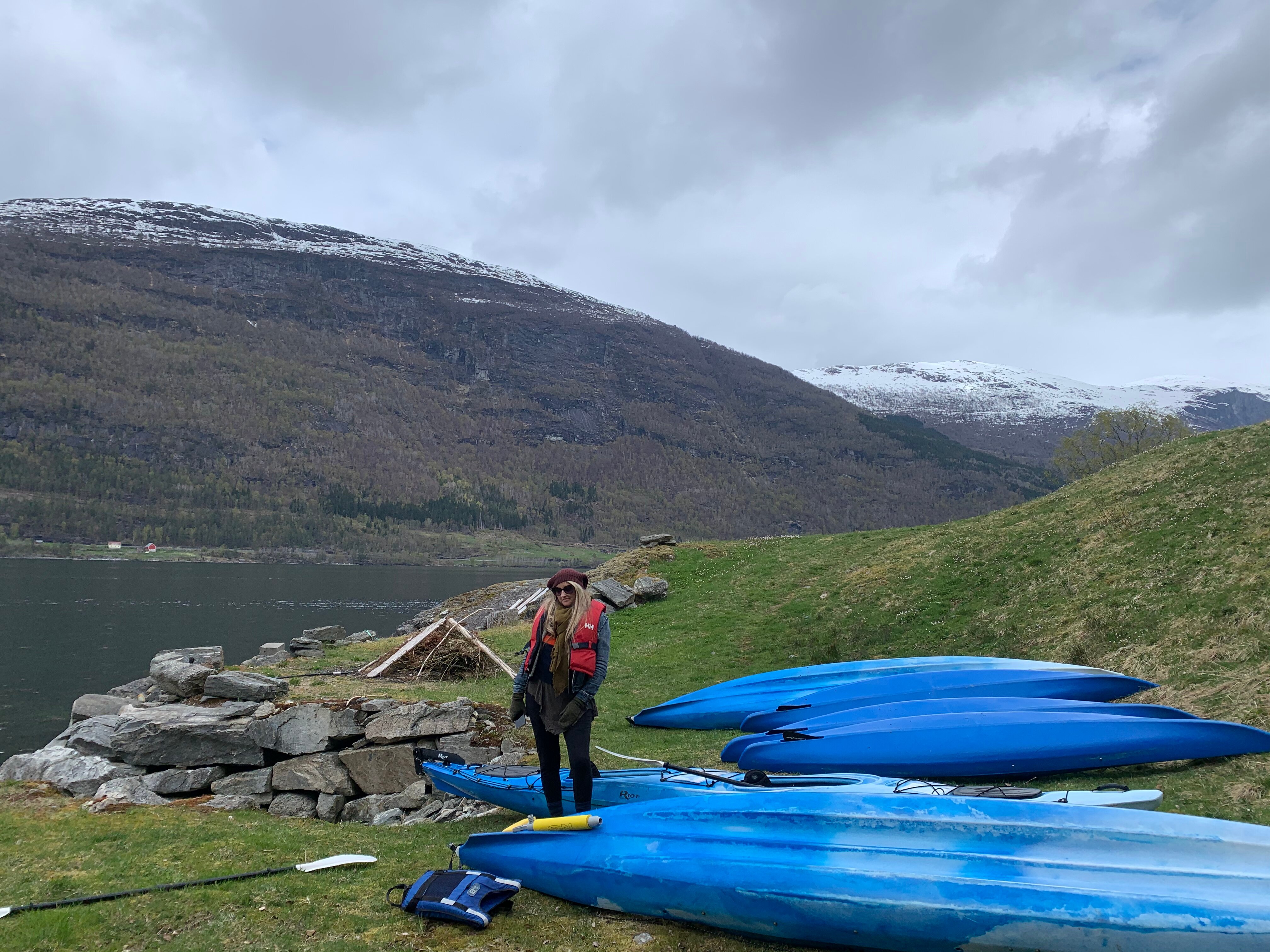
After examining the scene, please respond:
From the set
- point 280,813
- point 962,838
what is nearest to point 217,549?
point 280,813

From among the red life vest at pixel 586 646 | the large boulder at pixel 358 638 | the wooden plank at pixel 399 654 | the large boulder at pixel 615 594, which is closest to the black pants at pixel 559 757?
the red life vest at pixel 586 646

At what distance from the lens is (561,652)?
6371mm

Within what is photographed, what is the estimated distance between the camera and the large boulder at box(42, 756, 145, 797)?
1041 cm

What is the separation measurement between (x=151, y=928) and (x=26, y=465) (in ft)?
695

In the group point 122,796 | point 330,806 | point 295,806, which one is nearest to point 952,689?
point 330,806

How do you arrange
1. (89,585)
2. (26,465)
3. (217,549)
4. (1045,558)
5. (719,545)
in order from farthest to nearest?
(26,465), (217,549), (89,585), (719,545), (1045,558)

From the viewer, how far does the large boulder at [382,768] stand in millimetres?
11008

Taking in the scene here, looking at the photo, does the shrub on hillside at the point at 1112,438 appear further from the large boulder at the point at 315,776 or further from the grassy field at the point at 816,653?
the large boulder at the point at 315,776

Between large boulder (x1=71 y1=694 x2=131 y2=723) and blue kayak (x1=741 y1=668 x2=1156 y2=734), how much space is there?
13141mm

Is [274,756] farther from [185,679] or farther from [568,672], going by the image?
[568,672]

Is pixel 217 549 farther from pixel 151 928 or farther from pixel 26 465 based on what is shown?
pixel 151 928

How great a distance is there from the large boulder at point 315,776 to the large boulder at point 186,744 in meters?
0.69

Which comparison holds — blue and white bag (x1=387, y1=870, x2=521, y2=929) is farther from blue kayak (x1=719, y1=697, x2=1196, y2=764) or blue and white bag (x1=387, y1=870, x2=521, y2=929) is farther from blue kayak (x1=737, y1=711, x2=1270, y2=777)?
blue kayak (x1=719, y1=697, x2=1196, y2=764)

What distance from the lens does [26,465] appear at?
6486 inches
